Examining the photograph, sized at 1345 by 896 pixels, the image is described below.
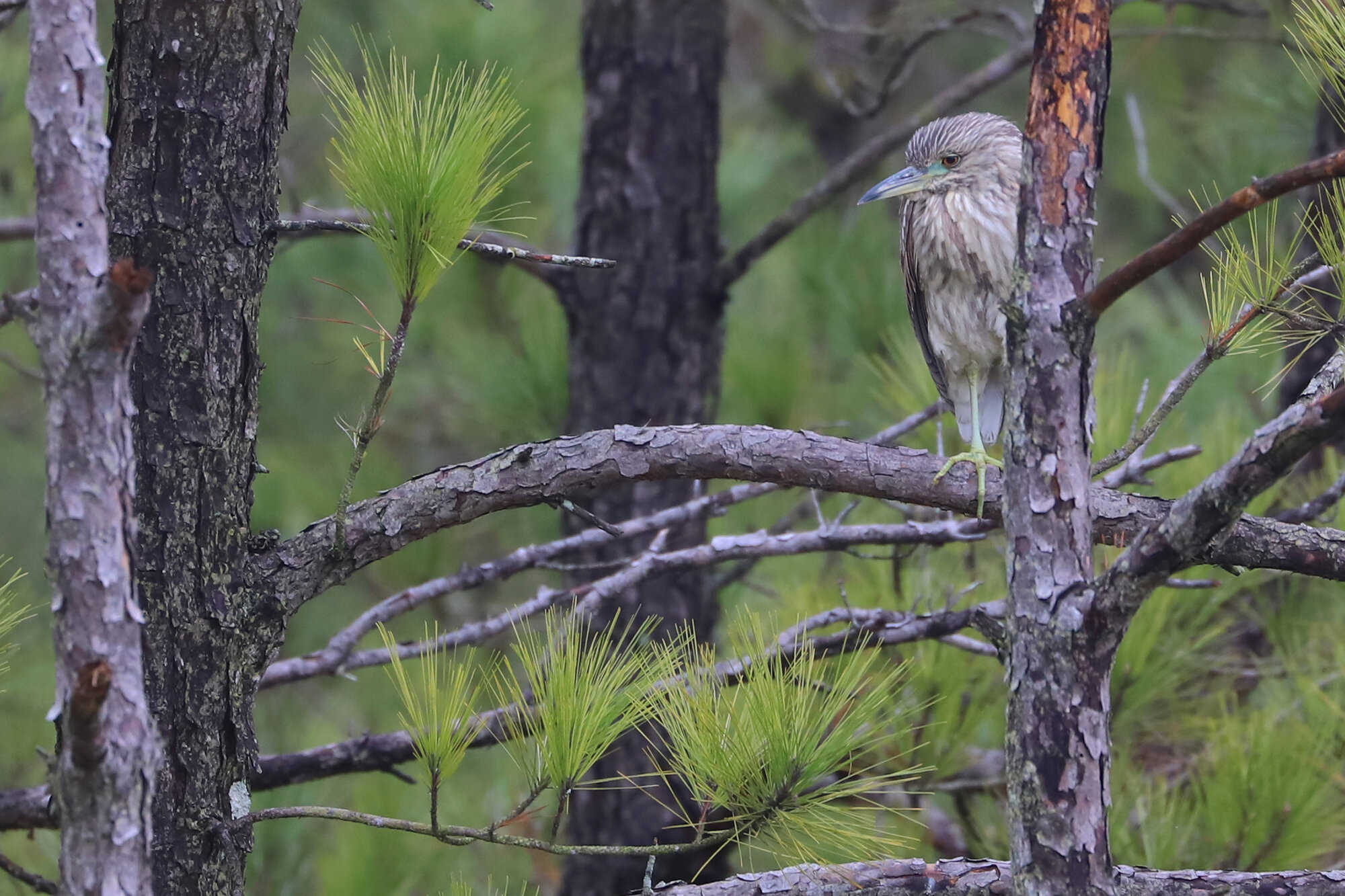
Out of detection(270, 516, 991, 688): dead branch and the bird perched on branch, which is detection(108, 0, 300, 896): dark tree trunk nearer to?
detection(270, 516, 991, 688): dead branch

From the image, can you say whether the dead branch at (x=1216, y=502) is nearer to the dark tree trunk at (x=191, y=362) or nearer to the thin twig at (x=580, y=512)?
the thin twig at (x=580, y=512)

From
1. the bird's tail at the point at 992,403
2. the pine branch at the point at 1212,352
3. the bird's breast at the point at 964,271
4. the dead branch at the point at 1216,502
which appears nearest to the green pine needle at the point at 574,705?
the dead branch at the point at 1216,502

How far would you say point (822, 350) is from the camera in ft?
14.2

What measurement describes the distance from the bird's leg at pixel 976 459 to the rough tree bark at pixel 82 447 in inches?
32.0

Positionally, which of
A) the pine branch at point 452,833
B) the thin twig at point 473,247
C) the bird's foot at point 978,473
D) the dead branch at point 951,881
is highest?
the thin twig at point 473,247

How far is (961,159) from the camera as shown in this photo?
2223mm

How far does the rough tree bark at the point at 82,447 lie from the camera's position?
809mm

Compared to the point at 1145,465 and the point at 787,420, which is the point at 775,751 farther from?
the point at 787,420

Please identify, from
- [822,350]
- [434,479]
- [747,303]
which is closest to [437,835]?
[434,479]

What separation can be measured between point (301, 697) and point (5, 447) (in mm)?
1734

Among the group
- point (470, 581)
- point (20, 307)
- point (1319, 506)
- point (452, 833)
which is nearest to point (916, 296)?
point (1319, 506)

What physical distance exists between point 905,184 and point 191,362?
4.84ft

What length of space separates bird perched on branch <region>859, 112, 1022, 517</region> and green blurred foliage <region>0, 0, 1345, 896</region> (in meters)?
0.19

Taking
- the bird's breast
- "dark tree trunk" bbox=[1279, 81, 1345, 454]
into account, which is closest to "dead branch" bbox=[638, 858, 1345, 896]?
the bird's breast
